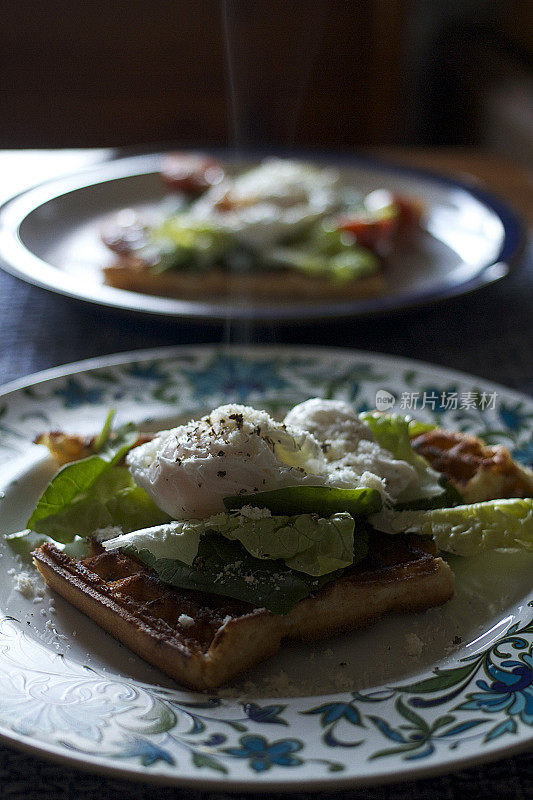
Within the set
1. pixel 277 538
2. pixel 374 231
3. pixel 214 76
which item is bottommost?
pixel 214 76

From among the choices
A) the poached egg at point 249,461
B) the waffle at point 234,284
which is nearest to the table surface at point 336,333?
the waffle at point 234,284

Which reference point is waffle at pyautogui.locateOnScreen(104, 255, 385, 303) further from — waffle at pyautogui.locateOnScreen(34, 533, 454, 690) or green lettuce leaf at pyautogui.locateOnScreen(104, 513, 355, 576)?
green lettuce leaf at pyautogui.locateOnScreen(104, 513, 355, 576)

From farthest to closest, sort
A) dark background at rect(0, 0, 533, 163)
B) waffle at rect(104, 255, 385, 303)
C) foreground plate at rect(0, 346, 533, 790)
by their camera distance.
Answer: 1. dark background at rect(0, 0, 533, 163)
2. waffle at rect(104, 255, 385, 303)
3. foreground plate at rect(0, 346, 533, 790)

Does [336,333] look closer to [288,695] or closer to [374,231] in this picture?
[374,231]

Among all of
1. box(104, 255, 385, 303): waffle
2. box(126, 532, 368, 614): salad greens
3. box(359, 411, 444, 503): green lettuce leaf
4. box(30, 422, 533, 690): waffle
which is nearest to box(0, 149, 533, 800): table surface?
box(104, 255, 385, 303): waffle

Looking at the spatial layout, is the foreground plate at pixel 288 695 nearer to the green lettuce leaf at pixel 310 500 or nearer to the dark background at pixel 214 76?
the green lettuce leaf at pixel 310 500

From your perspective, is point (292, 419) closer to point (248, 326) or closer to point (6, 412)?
point (6, 412)

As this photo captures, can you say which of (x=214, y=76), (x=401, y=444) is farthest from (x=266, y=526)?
(x=214, y=76)
